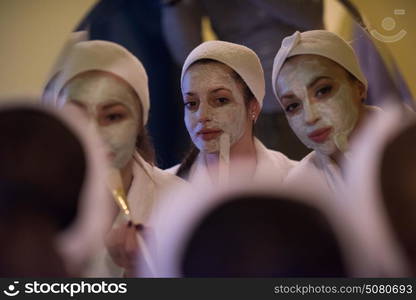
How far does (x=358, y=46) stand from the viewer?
→ 1389 millimetres

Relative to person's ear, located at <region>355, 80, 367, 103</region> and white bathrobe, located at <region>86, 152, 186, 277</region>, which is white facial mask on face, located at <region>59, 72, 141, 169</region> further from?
person's ear, located at <region>355, 80, 367, 103</region>

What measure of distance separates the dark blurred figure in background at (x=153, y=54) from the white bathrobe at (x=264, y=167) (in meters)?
0.05

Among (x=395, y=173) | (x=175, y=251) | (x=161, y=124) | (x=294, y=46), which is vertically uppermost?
(x=294, y=46)

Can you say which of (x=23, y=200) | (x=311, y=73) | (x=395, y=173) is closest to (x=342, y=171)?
(x=395, y=173)

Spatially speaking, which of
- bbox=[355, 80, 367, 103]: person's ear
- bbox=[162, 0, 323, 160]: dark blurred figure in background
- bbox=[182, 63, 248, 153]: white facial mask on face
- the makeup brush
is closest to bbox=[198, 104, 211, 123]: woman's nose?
bbox=[182, 63, 248, 153]: white facial mask on face

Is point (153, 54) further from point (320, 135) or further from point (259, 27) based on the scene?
point (320, 135)

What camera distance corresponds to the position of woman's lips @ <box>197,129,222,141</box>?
1.36 m

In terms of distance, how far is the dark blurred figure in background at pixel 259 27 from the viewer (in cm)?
138

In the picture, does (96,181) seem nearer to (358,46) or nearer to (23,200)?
(23,200)

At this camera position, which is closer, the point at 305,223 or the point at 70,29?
the point at 305,223

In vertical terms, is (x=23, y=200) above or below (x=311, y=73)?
below

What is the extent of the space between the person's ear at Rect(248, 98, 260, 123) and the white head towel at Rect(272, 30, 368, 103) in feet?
0.17

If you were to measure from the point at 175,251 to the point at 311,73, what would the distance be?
519 mm

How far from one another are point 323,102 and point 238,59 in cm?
22
